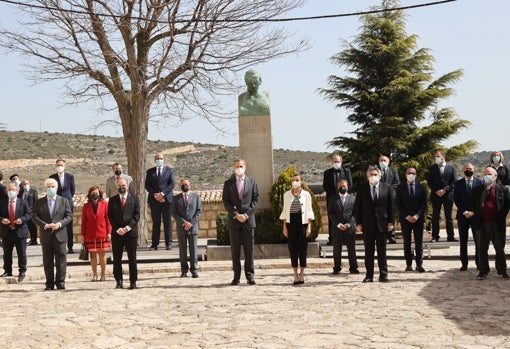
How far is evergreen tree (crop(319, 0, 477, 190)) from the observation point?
25797 millimetres

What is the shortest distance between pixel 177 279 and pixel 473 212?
5.12 m

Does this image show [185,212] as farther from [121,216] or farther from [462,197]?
[462,197]

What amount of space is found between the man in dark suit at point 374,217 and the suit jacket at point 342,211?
107 cm

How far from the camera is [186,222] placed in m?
14.1

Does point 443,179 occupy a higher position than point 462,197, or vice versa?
point 443,179

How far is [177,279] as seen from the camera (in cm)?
1418

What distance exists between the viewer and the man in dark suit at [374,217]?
13.0 m

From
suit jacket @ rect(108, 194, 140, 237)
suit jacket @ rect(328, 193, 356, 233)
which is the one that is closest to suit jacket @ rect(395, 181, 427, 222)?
suit jacket @ rect(328, 193, 356, 233)

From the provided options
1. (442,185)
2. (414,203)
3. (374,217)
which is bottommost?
(374,217)

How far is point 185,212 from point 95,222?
5.14ft

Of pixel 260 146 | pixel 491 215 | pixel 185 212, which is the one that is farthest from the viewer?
pixel 260 146

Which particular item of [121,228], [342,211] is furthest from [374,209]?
[121,228]

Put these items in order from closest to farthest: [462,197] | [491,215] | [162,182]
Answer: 1. [491,215]
2. [462,197]
3. [162,182]

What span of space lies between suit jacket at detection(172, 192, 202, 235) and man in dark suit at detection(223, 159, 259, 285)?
44.1 inches
